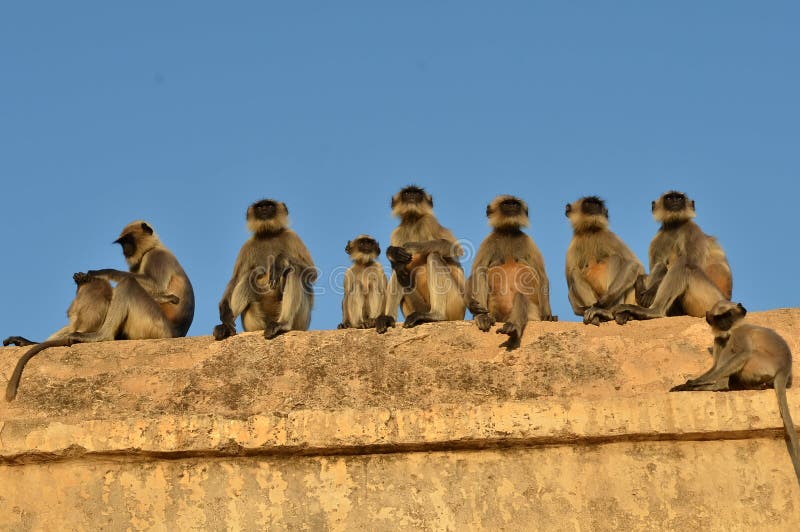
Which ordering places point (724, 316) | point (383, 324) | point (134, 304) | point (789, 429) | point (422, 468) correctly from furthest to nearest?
1. point (134, 304)
2. point (383, 324)
3. point (724, 316)
4. point (422, 468)
5. point (789, 429)

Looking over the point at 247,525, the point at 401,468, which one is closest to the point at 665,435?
the point at 401,468

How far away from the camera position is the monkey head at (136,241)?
917 cm

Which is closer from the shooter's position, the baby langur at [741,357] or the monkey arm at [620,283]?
the baby langur at [741,357]

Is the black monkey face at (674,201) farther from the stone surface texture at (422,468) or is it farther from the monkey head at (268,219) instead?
the stone surface texture at (422,468)

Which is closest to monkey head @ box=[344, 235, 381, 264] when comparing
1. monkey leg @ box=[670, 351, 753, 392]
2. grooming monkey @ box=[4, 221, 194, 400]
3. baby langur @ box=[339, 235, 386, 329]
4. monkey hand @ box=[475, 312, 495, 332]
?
baby langur @ box=[339, 235, 386, 329]

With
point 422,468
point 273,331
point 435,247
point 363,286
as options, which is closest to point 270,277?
point 363,286

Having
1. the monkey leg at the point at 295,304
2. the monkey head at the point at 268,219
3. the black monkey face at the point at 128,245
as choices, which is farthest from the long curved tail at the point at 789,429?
the black monkey face at the point at 128,245

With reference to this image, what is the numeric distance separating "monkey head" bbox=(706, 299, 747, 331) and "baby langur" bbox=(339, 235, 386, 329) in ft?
8.61

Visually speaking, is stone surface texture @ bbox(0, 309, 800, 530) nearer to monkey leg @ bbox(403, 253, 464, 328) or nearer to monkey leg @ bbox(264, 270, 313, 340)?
monkey leg @ bbox(264, 270, 313, 340)

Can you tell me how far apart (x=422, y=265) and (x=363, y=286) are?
0.46m

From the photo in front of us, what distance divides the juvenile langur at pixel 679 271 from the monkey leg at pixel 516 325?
593 millimetres

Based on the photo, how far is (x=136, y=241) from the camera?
30.2 ft

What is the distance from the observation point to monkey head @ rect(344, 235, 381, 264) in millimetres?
9078

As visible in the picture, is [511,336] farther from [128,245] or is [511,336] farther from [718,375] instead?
[128,245]
